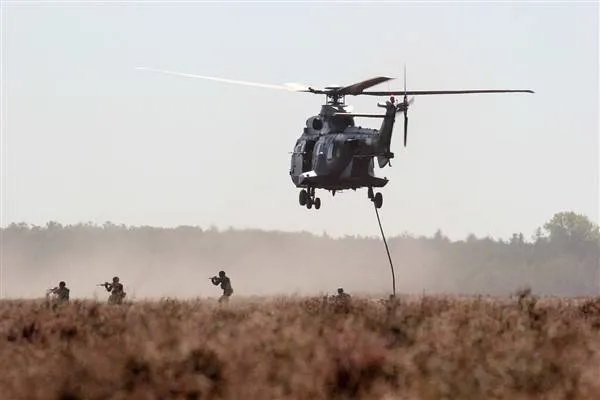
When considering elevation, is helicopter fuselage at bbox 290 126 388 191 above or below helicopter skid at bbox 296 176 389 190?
above

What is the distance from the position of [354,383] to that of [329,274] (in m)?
117

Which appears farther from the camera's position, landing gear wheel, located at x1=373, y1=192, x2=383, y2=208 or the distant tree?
the distant tree

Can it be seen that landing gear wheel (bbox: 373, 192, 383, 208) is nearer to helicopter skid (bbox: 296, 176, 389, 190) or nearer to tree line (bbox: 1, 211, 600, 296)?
helicopter skid (bbox: 296, 176, 389, 190)

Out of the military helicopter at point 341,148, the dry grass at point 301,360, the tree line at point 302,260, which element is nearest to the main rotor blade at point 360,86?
the military helicopter at point 341,148

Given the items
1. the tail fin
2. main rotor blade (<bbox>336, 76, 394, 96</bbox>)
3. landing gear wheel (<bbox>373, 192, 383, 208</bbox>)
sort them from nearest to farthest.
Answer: main rotor blade (<bbox>336, 76, 394, 96</bbox>), the tail fin, landing gear wheel (<bbox>373, 192, 383, 208</bbox>)

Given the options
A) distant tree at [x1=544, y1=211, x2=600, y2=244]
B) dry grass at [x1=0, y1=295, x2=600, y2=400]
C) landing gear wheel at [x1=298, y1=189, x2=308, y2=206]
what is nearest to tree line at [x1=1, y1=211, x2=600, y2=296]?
distant tree at [x1=544, y1=211, x2=600, y2=244]

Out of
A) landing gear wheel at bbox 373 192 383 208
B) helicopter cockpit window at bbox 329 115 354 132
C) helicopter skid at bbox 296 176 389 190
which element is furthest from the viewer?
helicopter cockpit window at bbox 329 115 354 132

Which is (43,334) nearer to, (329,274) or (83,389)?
(83,389)

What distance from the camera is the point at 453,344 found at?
13.1 meters

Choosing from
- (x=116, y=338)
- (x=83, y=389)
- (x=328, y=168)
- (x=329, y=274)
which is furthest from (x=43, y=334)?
(x=329, y=274)

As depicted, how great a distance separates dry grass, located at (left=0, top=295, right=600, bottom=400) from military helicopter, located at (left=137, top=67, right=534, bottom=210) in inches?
1166

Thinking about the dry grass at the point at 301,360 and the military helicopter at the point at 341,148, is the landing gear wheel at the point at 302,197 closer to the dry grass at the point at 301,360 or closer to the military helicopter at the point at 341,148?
the military helicopter at the point at 341,148

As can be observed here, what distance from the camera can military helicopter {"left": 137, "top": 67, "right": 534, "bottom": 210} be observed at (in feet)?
150

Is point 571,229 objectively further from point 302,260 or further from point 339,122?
point 339,122
